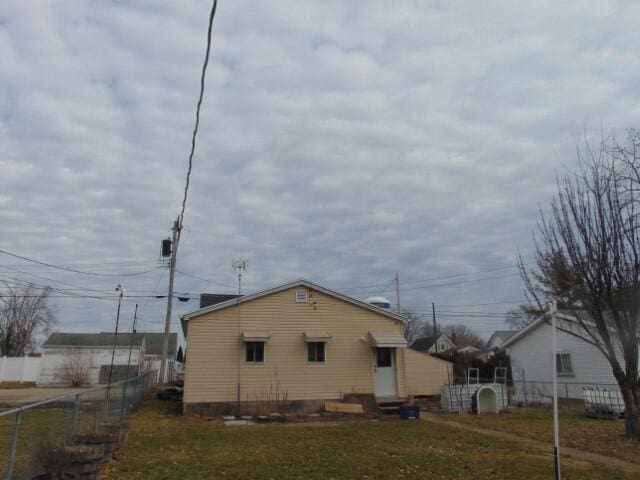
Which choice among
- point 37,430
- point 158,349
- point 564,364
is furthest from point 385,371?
point 158,349

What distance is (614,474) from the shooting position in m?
8.12

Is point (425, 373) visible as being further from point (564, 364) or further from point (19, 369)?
point (19, 369)

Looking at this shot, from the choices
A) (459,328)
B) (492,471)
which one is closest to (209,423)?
(492,471)

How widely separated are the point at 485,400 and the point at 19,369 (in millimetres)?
35453

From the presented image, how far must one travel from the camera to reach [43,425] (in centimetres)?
757

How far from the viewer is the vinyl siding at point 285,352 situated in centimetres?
1683

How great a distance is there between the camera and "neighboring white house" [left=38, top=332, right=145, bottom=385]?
115 feet

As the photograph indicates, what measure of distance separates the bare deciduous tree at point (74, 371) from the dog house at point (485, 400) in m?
28.8

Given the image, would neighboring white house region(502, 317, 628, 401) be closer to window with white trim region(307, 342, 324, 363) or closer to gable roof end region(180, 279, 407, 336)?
gable roof end region(180, 279, 407, 336)

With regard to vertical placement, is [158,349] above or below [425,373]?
above

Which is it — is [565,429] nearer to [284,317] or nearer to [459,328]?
[284,317]

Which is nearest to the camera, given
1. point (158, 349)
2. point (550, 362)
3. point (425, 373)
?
point (425, 373)

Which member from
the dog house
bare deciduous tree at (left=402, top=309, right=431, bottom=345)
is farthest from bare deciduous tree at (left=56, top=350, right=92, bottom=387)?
bare deciduous tree at (left=402, top=309, right=431, bottom=345)

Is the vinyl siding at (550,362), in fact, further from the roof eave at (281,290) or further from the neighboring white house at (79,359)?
the neighboring white house at (79,359)
